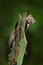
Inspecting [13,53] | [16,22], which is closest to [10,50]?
[13,53]

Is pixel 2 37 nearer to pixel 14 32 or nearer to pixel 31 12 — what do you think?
pixel 14 32

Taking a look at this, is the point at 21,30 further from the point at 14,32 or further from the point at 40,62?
the point at 40,62

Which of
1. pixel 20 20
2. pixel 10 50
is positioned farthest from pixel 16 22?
pixel 10 50

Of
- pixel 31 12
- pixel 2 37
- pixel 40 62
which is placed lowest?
pixel 40 62

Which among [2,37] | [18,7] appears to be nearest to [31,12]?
[18,7]

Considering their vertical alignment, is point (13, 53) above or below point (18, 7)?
below

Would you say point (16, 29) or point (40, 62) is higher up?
point (16, 29)
